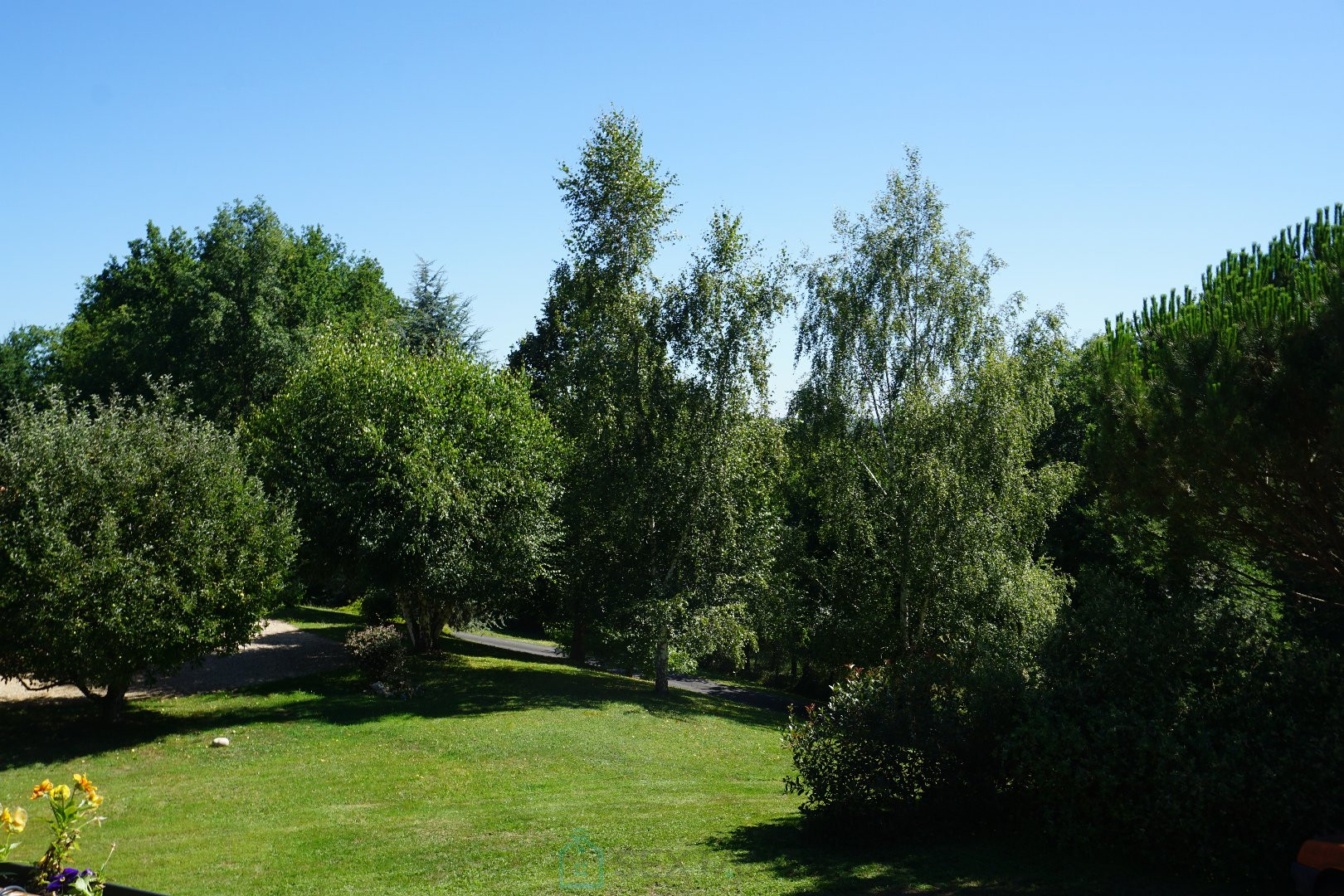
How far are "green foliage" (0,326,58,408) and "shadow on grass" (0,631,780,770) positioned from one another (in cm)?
3136

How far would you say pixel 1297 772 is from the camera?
8.65 m

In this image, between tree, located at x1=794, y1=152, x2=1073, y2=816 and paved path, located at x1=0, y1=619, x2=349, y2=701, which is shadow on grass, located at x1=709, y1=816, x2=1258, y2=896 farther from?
paved path, located at x1=0, y1=619, x2=349, y2=701

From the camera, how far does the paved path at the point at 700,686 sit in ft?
107

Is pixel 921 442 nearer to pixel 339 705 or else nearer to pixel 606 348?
pixel 606 348

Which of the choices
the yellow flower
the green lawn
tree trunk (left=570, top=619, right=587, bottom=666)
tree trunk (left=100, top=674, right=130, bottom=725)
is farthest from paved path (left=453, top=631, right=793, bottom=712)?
Answer: the yellow flower

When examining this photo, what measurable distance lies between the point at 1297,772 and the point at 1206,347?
4.16 meters

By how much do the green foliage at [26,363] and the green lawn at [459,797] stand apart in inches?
1400

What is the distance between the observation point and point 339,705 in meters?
22.7

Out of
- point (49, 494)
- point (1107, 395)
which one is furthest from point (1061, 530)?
point (49, 494)

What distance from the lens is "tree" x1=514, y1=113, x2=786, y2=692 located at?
26891mm

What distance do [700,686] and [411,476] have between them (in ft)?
59.0

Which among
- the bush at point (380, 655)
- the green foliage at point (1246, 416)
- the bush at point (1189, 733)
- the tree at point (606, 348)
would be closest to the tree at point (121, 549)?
the bush at point (380, 655)

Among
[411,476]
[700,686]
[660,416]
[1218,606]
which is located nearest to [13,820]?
[1218,606]

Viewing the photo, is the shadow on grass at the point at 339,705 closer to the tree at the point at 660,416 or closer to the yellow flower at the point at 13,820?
the tree at the point at 660,416
